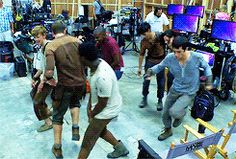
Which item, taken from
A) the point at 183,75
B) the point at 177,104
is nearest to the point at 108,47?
the point at 183,75

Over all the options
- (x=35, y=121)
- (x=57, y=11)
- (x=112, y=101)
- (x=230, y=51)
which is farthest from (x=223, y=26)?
(x=57, y=11)

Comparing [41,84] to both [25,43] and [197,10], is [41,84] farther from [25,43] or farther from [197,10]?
[197,10]

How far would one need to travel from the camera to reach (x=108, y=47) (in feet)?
13.1

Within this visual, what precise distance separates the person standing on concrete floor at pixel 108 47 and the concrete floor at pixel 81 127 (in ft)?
2.97

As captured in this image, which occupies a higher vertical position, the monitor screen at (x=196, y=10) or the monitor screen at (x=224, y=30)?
the monitor screen at (x=196, y=10)

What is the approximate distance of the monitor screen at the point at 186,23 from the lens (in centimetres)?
571

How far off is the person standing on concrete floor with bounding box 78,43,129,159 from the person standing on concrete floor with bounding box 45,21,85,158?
1.70 ft

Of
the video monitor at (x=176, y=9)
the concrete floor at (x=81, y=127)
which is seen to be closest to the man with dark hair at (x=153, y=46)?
the concrete floor at (x=81, y=127)

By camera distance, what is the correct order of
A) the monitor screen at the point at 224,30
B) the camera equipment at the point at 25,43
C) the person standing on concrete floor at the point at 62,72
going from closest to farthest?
the person standing on concrete floor at the point at 62,72 → the monitor screen at the point at 224,30 → the camera equipment at the point at 25,43

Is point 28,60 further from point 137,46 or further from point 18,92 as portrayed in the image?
point 137,46

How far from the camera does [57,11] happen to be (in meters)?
11.9

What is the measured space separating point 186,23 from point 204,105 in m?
2.58

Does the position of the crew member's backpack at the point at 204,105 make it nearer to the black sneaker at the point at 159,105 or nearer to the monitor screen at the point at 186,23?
the black sneaker at the point at 159,105

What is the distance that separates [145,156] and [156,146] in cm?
170
